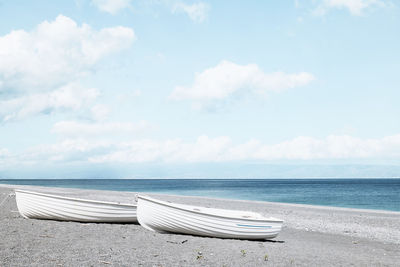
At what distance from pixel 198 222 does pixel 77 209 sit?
206 inches

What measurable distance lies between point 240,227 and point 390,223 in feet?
46.4

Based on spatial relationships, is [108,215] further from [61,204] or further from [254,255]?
[254,255]

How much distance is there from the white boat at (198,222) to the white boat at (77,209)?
1.77 meters

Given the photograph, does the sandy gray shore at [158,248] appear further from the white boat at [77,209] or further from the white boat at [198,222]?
the white boat at [77,209]

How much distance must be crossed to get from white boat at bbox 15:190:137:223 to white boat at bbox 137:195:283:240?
69.6 inches

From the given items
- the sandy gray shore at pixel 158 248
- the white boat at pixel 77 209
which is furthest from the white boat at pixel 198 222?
the white boat at pixel 77 209

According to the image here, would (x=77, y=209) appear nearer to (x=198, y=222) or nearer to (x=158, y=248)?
(x=198, y=222)

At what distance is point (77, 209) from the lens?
1581cm

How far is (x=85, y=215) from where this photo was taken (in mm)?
15781

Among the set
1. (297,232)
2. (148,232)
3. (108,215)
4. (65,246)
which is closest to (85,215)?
(108,215)

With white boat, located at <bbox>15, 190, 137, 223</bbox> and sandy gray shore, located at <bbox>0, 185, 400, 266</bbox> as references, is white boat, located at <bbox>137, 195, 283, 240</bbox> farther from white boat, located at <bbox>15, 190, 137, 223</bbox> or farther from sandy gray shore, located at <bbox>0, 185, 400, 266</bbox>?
white boat, located at <bbox>15, 190, 137, 223</bbox>

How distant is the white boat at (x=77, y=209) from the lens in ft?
51.8

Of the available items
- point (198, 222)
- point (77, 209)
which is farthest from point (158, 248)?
point (77, 209)

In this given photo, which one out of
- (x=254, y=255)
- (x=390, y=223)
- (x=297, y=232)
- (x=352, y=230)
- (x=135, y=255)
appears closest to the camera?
(x=135, y=255)
